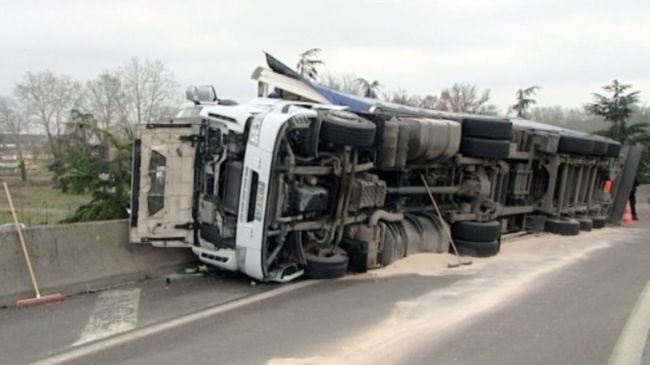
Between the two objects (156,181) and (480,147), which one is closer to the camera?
(156,181)

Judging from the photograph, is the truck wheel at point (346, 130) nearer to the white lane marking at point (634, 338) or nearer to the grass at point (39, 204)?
the white lane marking at point (634, 338)

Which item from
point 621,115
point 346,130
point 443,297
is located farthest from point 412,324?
point 621,115

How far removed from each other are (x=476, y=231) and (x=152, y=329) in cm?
627

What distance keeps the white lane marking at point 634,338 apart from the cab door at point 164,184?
186 inches

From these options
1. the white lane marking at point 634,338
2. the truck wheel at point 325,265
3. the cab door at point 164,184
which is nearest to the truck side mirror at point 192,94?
the cab door at point 164,184

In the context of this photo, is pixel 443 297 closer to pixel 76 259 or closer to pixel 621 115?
pixel 76 259

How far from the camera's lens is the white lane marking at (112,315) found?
5324 millimetres

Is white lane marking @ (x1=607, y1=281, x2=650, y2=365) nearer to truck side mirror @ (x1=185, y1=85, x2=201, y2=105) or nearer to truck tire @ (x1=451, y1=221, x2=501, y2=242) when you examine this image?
truck tire @ (x1=451, y1=221, x2=501, y2=242)

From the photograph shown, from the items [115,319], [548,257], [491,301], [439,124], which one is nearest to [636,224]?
[548,257]

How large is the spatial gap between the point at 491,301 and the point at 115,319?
12.4 ft

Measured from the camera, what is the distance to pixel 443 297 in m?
6.97

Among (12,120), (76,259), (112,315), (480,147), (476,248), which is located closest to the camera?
(112,315)

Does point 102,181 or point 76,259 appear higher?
point 102,181

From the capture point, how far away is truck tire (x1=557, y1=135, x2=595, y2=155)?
14281mm
